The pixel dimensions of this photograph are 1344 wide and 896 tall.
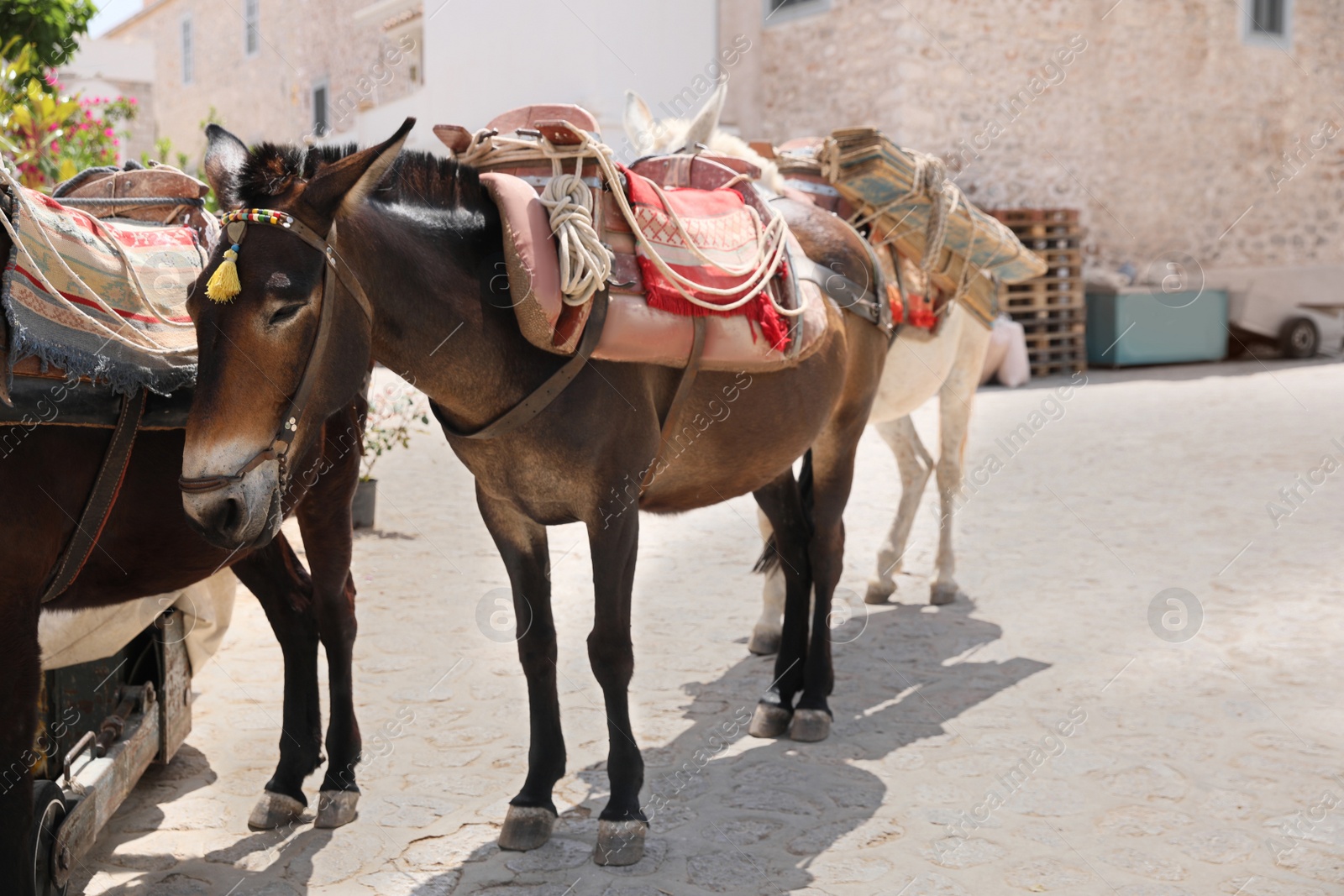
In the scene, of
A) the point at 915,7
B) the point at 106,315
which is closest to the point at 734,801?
the point at 106,315

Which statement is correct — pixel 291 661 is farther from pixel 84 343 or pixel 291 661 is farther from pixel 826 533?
pixel 826 533

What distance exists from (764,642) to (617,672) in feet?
6.54

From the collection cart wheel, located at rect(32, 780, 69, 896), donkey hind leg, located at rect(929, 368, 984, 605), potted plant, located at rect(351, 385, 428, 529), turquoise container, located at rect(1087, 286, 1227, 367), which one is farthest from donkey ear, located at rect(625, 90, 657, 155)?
turquoise container, located at rect(1087, 286, 1227, 367)

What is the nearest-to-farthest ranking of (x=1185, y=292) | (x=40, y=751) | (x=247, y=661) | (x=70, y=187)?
(x=40, y=751) → (x=70, y=187) → (x=247, y=661) → (x=1185, y=292)

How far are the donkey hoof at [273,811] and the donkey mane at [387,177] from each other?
188 centimetres

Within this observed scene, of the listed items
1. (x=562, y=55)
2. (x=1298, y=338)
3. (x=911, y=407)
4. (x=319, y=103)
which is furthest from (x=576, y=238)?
(x=319, y=103)

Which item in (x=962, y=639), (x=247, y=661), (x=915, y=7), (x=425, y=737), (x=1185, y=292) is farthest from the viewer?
(x=1185, y=292)

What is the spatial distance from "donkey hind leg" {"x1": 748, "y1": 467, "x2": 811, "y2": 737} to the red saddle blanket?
106cm

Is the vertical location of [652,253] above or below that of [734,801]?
above

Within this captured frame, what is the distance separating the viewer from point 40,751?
2.90 m

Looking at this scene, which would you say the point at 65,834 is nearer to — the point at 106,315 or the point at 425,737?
the point at 106,315

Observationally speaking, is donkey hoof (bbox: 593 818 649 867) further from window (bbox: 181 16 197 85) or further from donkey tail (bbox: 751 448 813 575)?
window (bbox: 181 16 197 85)

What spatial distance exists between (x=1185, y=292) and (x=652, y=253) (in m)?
17.1

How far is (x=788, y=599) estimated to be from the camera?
176 inches
